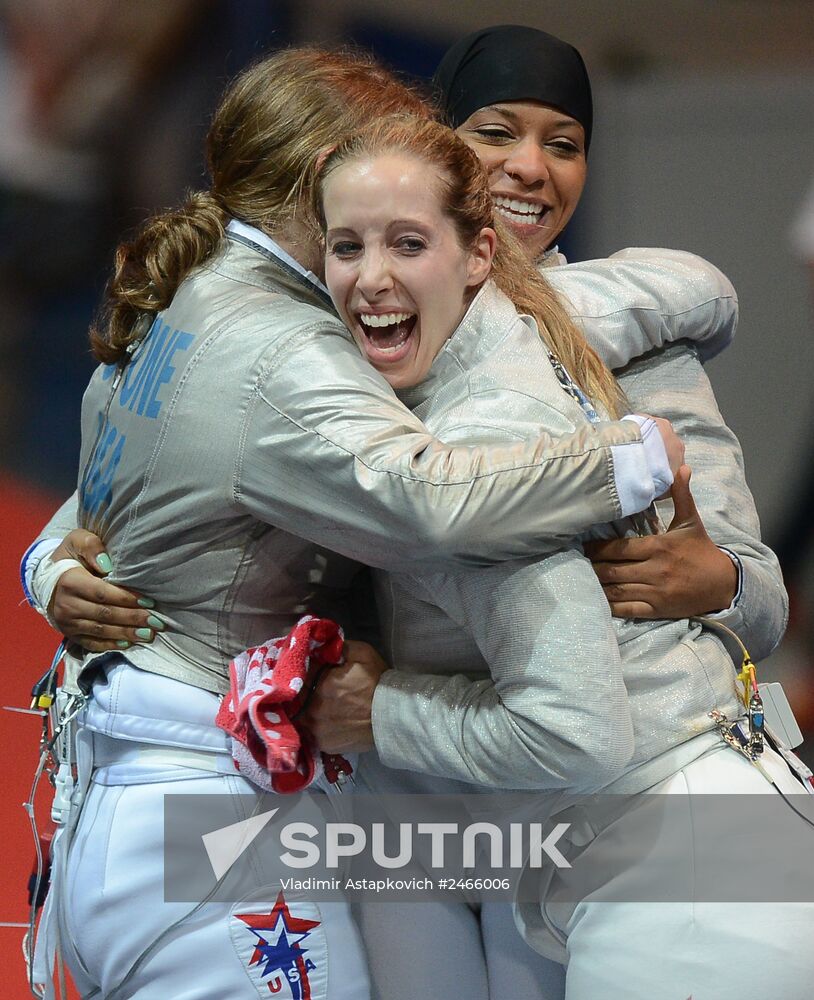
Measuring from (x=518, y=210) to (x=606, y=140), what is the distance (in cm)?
135

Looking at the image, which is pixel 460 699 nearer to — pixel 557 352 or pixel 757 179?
pixel 557 352

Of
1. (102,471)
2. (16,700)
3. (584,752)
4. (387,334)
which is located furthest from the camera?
(16,700)

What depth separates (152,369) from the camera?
166 centimetres

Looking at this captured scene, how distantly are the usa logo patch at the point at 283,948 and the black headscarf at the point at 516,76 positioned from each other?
1359 mm

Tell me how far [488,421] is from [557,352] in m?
0.20

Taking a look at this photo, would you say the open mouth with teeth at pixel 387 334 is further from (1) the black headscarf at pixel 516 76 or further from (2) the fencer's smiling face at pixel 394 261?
(1) the black headscarf at pixel 516 76

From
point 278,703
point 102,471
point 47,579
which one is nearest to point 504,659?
point 278,703

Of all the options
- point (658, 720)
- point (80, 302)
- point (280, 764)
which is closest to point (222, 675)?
point (280, 764)

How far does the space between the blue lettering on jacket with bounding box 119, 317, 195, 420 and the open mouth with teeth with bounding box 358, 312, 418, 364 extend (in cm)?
22

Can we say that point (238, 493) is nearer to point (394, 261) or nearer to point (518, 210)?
point (394, 261)

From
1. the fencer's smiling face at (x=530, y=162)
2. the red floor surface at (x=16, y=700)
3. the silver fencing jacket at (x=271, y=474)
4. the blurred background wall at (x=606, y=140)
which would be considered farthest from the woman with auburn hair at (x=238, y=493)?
the blurred background wall at (x=606, y=140)

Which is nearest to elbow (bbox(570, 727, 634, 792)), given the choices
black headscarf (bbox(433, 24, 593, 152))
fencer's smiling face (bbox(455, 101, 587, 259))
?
fencer's smiling face (bbox(455, 101, 587, 259))

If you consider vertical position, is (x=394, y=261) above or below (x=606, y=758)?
above
